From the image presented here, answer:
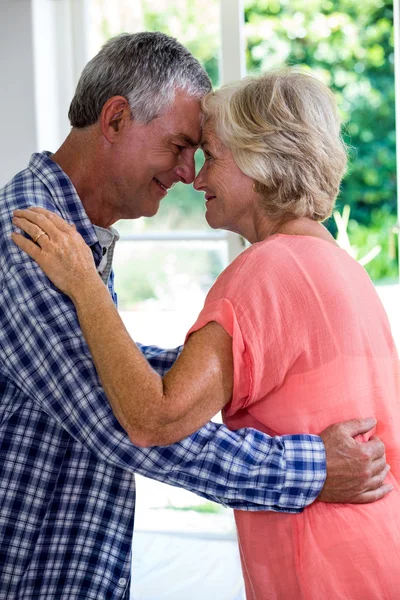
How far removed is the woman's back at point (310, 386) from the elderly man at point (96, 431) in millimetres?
42

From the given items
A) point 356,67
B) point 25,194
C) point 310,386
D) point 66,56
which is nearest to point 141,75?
point 25,194

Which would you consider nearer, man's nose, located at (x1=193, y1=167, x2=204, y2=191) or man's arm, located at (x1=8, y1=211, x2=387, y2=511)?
man's arm, located at (x1=8, y1=211, x2=387, y2=511)

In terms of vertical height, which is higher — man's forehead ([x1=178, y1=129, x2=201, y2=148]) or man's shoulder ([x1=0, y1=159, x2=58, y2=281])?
man's forehead ([x1=178, y1=129, x2=201, y2=148])

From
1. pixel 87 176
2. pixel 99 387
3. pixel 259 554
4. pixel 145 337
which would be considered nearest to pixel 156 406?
pixel 99 387

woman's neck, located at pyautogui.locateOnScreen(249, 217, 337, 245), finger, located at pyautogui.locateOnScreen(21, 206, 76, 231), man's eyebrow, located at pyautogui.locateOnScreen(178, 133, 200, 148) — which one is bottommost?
woman's neck, located at pyautogui.locateOnScreen(249, 217, 337, 245)

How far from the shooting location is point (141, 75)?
1686 millimetres

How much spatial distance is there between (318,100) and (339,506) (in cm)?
76

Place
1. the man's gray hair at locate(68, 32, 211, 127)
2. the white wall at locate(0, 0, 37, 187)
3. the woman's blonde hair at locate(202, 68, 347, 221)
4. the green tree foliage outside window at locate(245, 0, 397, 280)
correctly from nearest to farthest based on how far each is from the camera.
Result: the woman's blonde hair at locate(202, 68, 347, 221) → the man's gray hair at locate(68, 32, 211, 127) → the white wall at locate(0, 0, 37, 187) → the green tree foliage outside window at locate(245, 0, 397, 280)

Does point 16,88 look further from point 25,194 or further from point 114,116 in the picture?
point 25,194

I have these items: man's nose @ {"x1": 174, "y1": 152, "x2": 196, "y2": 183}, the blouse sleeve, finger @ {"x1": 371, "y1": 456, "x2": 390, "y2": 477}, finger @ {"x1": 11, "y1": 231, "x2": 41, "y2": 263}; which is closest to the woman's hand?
finger @ {"x1": 11, "y1": 231, "x2": 41, "y2": 263}

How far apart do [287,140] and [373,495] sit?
661mm

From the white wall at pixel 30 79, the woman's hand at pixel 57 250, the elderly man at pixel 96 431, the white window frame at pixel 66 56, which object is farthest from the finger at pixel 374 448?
the white wall at pixel 30 79

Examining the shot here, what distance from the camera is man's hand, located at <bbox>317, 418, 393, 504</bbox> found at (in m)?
1.38

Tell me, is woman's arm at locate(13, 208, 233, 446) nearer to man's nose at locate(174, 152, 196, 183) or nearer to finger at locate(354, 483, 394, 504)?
finger at locate(354, 483, 394, 504)
